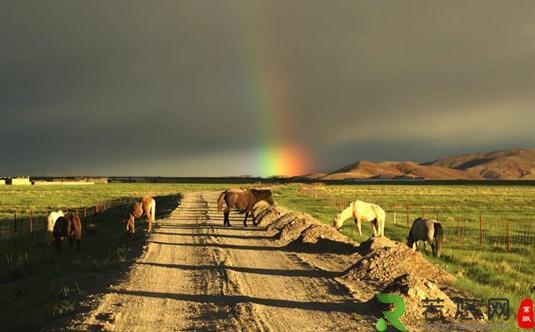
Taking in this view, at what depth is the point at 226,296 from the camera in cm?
1115

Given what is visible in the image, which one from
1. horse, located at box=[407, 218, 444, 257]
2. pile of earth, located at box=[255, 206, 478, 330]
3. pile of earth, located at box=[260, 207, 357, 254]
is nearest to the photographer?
pile of earth, located at box=[255, 206, 478, 330]

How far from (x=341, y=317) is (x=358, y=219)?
1741cm

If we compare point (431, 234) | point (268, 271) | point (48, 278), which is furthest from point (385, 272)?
point (48, 278)

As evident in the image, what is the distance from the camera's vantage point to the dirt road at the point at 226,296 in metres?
9.11

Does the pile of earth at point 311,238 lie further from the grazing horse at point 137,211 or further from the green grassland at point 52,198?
the green grassland at point 52,198

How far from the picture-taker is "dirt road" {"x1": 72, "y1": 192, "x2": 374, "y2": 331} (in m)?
9.11

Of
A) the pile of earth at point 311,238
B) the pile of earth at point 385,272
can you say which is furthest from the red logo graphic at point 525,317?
the pile of earth at point 311,238

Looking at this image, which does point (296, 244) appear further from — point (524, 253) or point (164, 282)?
point (524, 253)

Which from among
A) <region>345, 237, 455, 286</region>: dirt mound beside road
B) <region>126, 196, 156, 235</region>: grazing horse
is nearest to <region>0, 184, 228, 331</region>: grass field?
<region>126, 196, 156, 235</region>: grazing horse

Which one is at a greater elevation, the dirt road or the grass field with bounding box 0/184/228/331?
the dirt road

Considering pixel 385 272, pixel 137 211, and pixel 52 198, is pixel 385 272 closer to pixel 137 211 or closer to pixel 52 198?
Answer: pixel 137 211

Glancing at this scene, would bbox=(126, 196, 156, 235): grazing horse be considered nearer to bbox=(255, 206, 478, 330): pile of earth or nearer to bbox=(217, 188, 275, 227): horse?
bbox=(217, 188, 275, 227): horse

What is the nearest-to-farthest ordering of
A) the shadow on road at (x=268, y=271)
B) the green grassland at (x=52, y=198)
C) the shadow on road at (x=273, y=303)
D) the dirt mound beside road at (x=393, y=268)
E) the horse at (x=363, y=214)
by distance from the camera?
1. the shadow on road at (x=273, y=303)
2. the dirt mound beside road at (x=393, y=268)
3. the shadow on road at (x=268, y=271)
4. the horse at (x=363, y=214)
5. the green grassland at (x=52, y=198)

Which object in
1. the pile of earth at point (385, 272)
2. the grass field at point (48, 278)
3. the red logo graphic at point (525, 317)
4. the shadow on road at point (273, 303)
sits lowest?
the grass field at point (48, 278)
